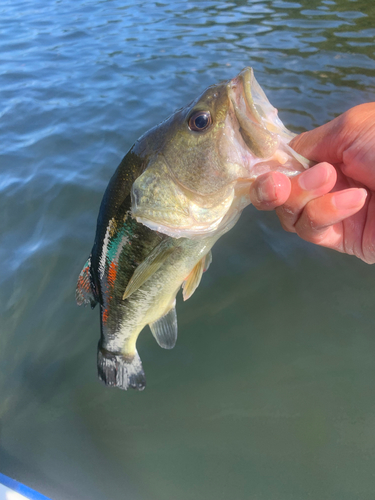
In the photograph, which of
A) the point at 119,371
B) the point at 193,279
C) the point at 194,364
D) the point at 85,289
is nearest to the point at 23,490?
the point at 119,371

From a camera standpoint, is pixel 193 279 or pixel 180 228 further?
pixel 193 279

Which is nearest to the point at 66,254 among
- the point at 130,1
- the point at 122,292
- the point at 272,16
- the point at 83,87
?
the point at 122,292

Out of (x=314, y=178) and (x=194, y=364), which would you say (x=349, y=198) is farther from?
(x=194, y=364)

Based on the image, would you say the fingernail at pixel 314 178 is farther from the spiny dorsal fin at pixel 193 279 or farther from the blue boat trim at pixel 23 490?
the blue boat trim at pixel 23 490

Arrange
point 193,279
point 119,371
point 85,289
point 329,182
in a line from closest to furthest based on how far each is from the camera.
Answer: point 329,182 < point 193,279 < point 85,289 < point 119,371

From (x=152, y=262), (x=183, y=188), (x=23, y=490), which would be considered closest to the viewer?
(x=183, y=188)

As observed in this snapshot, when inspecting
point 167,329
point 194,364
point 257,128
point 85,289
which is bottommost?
point 194,364

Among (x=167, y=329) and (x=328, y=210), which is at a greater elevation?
(x=328, y=210)
